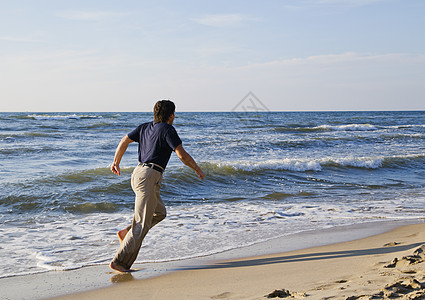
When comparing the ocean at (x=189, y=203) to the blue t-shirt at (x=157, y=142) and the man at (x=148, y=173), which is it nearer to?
the man at (x=148, y=173)

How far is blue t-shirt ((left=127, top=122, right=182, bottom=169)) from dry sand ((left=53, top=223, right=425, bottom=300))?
3.75 feet

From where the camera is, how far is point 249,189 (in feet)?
33.7

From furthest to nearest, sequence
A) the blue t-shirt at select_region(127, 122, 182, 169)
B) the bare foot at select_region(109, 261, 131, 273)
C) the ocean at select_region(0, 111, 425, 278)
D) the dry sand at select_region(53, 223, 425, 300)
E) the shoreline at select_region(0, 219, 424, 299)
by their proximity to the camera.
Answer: the ocean at select_region(0, 111, 425, 278) → the bare foot at select_region(109, 261, 131, 273) → the blue t-shirt at select_region(127, 122, 182, 169) → the shoreline at select_region(0, 219, 424, 299) → the dry sand at select_region(53, 223, 425, 300)

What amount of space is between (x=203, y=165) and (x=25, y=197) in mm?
5710

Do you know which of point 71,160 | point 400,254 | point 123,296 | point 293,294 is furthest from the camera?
point 71,160

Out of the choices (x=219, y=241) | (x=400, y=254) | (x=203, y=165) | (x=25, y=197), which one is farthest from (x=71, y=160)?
(x=400, y=254)

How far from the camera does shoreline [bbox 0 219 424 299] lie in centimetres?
386

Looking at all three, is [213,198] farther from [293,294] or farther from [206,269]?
[293,294]

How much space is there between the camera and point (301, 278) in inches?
154

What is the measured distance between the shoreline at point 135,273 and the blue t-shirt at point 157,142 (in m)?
1.10

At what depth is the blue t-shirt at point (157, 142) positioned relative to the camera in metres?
4.18

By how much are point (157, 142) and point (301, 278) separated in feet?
5.98

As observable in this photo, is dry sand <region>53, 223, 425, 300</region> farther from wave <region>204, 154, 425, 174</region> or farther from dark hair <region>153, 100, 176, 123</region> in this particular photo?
wave <region>204, 154, 425, 174</region>

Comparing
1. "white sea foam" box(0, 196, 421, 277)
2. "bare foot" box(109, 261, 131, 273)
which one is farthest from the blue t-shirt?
"white sea foam" box(0, 196, 421, 277)
